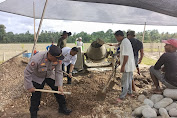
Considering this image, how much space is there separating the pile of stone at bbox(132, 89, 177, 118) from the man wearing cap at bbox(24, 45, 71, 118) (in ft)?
4.53

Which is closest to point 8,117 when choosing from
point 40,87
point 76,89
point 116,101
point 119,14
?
point 40,87

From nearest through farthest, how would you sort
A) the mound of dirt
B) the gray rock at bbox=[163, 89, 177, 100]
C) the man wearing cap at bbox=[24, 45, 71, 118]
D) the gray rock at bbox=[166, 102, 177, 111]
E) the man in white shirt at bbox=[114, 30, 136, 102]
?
the man wearing cap at bbox=[24, 45, 71, 118], the gray rock at bbox=[166, 102, 177, 111], the gray rock at bbox=[163, 89, 177, 100], the man in white shirt at bbox=[114, 30, 136, 102], the mound of dirt

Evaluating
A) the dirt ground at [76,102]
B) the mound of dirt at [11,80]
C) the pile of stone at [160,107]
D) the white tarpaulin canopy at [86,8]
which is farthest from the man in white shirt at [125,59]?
the mound of dirt at [11,80]

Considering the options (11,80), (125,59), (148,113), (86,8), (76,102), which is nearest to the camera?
(148,113)

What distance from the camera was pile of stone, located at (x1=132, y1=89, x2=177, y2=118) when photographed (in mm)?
2377

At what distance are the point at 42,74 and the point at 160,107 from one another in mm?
2198

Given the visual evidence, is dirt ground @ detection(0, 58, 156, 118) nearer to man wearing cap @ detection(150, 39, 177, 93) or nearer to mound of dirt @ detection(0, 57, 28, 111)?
mound of dirt @ detection(0, 57, 28, 111)

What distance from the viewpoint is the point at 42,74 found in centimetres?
252

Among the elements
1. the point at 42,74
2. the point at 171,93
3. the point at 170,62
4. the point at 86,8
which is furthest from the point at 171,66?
the point at 86,8

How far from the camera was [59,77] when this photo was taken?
8.77 ft

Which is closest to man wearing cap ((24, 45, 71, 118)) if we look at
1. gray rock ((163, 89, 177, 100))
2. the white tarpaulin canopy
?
gray rock ((163, 89, 177, 100))

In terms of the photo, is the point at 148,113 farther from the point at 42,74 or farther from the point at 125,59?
the point at 42,74

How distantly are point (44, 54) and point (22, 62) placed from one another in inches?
165

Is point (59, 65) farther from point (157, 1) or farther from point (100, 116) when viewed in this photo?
point (157, 1)
